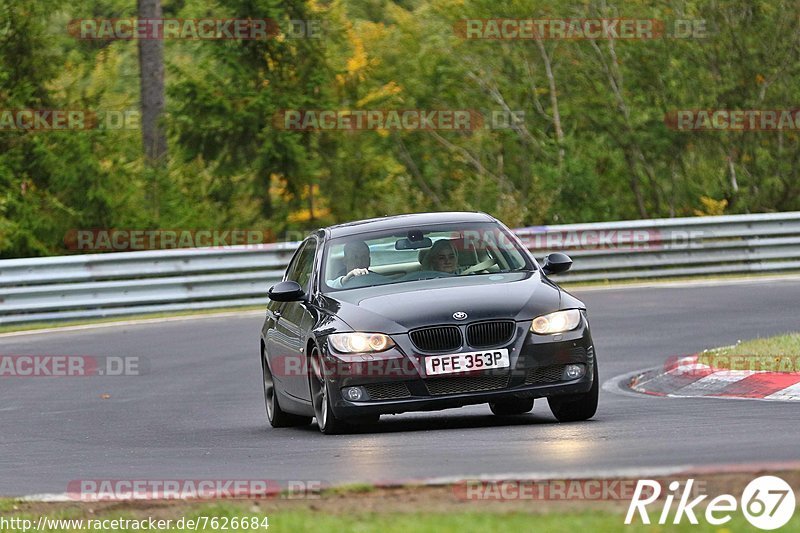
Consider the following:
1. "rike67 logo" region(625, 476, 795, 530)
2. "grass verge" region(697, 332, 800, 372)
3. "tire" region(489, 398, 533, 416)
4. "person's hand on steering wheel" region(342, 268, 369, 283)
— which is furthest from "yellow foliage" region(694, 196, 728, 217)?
"rike67 logo" region(625, 476, 795, 530)

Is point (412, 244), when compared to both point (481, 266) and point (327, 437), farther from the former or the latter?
point (327, 437)

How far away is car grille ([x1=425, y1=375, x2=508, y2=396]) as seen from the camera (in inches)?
433

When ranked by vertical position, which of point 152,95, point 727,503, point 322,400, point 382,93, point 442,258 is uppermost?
point 727,503

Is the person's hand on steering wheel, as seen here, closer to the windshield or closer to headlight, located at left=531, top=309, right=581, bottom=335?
the windshield

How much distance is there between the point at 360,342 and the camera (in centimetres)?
1115

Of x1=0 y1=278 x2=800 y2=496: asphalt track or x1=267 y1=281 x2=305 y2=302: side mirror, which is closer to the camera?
x1=0 y1=278 x2=800 y2=496: asphalt track

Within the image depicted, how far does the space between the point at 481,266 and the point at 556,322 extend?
1.20 meters

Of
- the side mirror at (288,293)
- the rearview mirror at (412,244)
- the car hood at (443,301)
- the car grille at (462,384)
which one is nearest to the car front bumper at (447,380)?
the car grille at (462,384)

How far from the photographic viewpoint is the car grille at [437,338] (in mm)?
10992

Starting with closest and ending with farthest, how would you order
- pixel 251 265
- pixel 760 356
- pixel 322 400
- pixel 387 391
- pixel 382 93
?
pixel 387 391
pixel 322 400
pixel 760 356
pixel 251 265
pixel 382 93

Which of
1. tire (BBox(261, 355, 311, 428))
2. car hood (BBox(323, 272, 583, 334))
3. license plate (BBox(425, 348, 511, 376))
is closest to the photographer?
license plate (BBox(425, 348, 511, 376))

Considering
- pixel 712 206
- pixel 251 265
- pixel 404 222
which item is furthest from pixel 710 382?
pixel 712 206

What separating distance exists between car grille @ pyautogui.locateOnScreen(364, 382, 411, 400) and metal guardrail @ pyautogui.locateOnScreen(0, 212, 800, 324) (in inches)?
537

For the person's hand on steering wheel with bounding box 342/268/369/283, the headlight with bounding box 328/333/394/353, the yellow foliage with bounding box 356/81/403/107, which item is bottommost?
the yellow foliage with bounding box 356/81/403/107
